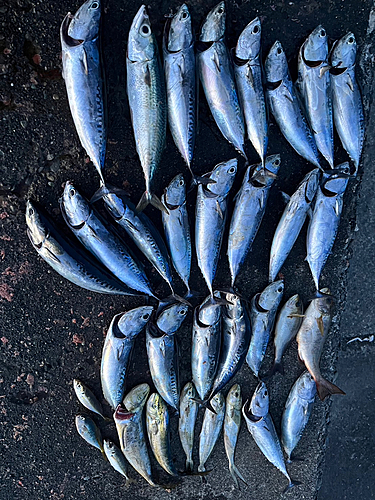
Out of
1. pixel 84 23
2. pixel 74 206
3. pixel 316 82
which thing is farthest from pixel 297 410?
pixel 84 23

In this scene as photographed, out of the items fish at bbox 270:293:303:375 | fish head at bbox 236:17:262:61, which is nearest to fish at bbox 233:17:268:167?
fish head at bbox 236:17:262:61

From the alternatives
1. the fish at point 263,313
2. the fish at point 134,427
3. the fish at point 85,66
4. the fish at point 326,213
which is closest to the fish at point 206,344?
the fish at point 263,313

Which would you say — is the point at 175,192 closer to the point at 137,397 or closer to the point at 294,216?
the point at 294,216

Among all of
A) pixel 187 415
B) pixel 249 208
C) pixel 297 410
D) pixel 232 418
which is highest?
pixel 249 208

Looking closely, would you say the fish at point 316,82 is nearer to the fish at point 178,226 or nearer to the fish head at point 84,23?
the fish at point 178,226

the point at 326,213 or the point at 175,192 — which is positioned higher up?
the point at 175,192

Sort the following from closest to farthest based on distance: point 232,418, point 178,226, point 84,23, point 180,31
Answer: point 84,23 → point 180,31 → point 178,226 → point 232,418

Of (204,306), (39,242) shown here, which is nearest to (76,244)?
(39,242)
